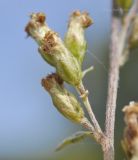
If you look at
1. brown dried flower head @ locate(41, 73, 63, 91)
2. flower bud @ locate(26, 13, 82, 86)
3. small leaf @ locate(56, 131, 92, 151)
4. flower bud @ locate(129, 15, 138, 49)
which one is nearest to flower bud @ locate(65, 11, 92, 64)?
flower bud @ locate(26, 13, 82, 86)

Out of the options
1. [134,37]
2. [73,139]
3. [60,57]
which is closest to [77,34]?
[60,57]

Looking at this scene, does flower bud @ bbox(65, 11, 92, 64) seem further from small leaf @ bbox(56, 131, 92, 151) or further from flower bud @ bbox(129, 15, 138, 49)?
small leaf @ bbox(56, 131, 92, 151)

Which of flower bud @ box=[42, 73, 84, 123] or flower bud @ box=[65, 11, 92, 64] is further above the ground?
flower bud @ box=[65, 11, 92, 64]

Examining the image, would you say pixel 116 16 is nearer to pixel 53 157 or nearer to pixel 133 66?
pixel 53 157

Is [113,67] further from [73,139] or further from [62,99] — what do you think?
[73,139]

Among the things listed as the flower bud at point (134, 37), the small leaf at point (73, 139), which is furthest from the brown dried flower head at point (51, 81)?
the flower bud at point (134, 37)

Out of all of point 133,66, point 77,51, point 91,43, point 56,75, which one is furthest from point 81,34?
point 91,43
